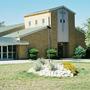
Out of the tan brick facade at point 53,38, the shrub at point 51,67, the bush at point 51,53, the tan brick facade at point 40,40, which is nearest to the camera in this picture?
the shrub at point 51,67

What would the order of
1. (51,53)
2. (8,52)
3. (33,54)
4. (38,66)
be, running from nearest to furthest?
(38,66), (33,54), (8,52), (51,53)

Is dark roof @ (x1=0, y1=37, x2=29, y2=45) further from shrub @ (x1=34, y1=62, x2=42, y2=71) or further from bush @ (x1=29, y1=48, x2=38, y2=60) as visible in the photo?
shrub @ (x1=34, y1=62, x2=42, y2=71)

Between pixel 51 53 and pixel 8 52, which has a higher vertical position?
pixel 8 52

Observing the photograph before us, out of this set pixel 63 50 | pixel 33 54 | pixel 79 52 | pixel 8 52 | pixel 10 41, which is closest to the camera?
pixel 33 54

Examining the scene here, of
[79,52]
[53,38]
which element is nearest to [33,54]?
[53,38]

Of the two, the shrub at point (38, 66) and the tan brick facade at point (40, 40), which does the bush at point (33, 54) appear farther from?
the shrub at point (38, 66)

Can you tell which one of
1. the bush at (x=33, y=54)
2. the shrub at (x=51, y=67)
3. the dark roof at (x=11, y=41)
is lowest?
the shrub at (x=51, y=67)

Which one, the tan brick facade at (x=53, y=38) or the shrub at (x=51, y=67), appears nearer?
the shrub at (x=51, y=67)

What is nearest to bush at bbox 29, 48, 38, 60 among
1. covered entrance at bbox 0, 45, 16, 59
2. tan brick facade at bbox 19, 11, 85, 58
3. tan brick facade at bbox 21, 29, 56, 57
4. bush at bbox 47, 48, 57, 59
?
tan brick facade at bbox 19, 11, 85, 58

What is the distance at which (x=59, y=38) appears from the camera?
5419cm

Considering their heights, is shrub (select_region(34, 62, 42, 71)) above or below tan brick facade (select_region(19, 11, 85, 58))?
below

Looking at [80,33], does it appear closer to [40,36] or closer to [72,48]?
[72,48]

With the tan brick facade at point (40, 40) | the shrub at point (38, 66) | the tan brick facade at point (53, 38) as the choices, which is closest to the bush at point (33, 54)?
the tan brick facade at point (53, 38)

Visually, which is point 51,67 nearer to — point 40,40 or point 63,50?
point 40,40
